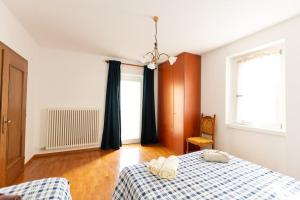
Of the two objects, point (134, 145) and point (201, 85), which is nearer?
point (201, 85)

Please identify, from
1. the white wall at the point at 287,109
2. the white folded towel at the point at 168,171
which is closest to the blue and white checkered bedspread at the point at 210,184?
the white folded towel at the point at 168,171

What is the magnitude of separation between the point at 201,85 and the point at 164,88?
1.02 metres

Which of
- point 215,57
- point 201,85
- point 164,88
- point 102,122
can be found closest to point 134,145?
point 102,122

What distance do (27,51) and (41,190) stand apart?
2577 mm

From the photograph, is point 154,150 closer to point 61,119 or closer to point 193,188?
point 61,119

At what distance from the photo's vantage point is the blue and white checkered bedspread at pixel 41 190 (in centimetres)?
112

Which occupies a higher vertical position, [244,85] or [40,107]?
[244,85]

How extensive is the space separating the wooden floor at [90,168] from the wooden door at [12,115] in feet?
1.12

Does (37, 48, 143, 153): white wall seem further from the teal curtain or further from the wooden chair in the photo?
the wooden chair

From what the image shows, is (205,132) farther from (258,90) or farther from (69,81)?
(69,81)

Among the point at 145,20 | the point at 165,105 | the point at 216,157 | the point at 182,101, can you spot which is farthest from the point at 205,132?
the point at 145,20

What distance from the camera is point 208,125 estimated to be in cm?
339

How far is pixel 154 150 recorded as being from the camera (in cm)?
393

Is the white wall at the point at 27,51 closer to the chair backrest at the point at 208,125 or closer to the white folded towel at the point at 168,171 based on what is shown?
the white folded towel at the point at 168,171
